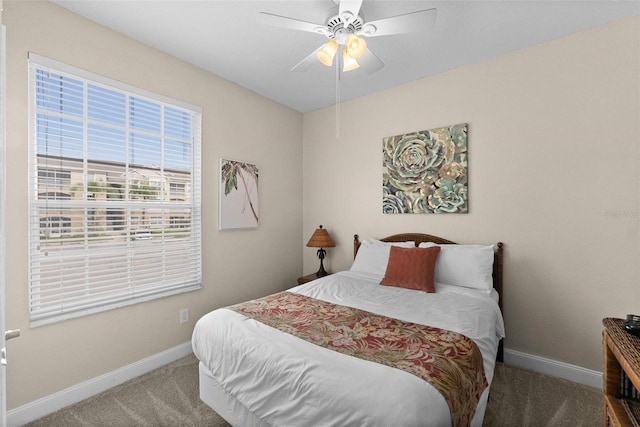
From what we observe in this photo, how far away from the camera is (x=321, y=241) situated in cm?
354

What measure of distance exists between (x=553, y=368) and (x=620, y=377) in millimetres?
1260

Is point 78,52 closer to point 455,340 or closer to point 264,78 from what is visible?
point 264,78

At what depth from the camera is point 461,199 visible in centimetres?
283

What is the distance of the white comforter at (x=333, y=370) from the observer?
1.13 m

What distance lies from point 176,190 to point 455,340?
2494mm

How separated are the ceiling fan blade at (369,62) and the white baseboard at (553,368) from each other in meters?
2.63

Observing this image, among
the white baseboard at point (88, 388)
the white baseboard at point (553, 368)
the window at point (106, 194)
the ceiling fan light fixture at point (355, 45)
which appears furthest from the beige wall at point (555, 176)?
the white baseboard at point (88, 388)

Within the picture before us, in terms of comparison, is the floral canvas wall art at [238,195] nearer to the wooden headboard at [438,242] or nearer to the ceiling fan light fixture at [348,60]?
the wooden headboard at [438,242]

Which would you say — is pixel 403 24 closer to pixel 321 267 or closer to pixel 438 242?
pixel 438 242

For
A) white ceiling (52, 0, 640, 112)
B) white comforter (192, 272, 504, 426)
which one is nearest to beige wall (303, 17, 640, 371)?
white ceiling (52, 0, 640, 112)

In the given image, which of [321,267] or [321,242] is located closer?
[321,242]

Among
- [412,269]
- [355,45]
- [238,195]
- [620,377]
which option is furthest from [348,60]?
[620,377]

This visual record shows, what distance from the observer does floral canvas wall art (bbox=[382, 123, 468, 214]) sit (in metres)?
2.84

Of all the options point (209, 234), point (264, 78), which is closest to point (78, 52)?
point (264, 78)
